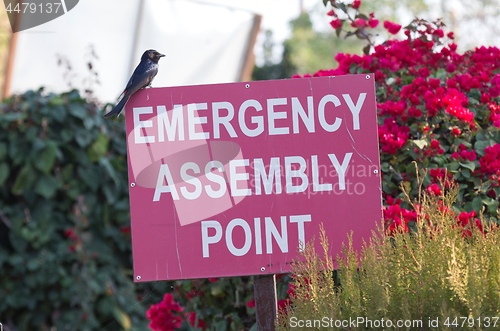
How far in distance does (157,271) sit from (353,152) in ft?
2.67

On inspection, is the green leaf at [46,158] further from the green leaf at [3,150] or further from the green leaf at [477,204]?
the green leaf at [477,204]

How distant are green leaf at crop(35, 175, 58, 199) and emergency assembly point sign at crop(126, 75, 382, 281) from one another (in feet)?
6.12

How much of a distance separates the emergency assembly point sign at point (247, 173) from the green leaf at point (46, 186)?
1.87m

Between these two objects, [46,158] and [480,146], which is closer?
[480,146]

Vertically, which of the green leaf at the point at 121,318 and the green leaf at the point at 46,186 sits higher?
the green leaf at the point at 46,186

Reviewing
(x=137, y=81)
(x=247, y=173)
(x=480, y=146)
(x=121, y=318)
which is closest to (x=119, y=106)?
(x=137, y=81)

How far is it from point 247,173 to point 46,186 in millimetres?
2143

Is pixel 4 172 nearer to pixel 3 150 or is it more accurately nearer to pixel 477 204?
pixel 3 150

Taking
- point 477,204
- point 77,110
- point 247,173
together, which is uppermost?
point 77,110

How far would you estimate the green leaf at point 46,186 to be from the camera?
3252 millimetres

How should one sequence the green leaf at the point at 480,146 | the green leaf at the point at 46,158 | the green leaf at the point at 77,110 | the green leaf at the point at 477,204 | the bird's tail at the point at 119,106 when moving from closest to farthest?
the bird's tail at the point at 119,106 < the green leaf at the point at 477,204 < the green leaf at the point at 480,146 < the green leaf at the point at 46,158 < the green leaf at the point at 77,110

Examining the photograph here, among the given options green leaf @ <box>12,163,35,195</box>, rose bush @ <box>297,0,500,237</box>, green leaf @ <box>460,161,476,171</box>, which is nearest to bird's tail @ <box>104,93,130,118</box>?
rose bush @ <box>297,0,500,237</box>

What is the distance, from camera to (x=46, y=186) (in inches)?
129

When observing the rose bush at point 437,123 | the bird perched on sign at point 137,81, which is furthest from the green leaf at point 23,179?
the rose bush at point 437,123
